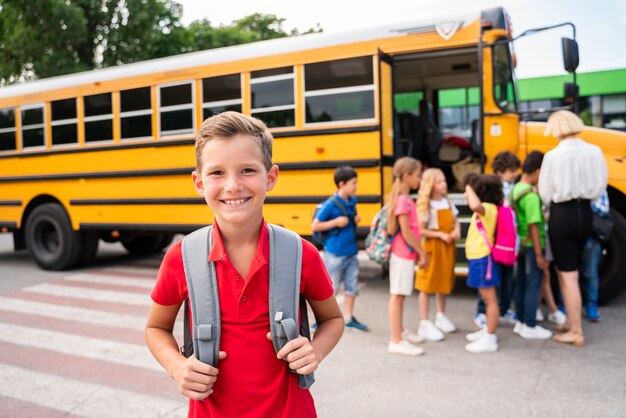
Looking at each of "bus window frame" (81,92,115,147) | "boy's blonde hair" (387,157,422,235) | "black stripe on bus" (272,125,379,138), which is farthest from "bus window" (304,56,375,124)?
"bus window frame" (81,92,115,147)

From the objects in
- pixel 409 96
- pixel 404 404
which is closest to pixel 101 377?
pixel 404 404

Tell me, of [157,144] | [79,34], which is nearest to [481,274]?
[157,144]

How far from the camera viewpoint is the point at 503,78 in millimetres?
5723

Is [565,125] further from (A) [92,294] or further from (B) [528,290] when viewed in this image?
(A) [92,294]

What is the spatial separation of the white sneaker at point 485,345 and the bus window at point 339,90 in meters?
2.50

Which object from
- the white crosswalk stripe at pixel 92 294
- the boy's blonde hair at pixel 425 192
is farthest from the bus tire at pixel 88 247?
the boy's blonde hair at pixel 425 192

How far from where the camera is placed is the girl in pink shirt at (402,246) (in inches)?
158

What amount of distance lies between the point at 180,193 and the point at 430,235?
3402 millimetres

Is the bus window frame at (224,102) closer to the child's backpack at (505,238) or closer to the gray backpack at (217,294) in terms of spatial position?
the child's backpack at (505,238)

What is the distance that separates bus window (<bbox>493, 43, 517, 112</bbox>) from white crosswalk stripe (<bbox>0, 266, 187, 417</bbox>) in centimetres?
378

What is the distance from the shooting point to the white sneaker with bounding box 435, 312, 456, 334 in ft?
15.0

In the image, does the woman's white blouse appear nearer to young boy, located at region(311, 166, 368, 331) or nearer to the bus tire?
young boy, located at region(311, 166, 368, 331)

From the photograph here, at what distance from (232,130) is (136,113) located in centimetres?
610

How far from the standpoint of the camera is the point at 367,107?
18.5 ft
